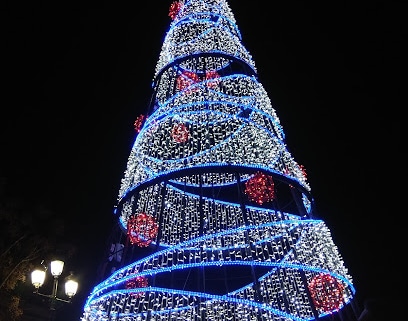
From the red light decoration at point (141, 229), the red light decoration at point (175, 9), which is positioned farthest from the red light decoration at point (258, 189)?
the red light decoration at point (175, 9)

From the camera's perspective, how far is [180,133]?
36.4 feet

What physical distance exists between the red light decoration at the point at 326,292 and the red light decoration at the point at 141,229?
4.07 meters

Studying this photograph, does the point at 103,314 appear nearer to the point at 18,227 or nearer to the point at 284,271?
the point at 284,271

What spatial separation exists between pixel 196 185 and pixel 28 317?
9725 millimetres

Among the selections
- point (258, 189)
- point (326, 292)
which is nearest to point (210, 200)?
point (258, 189)

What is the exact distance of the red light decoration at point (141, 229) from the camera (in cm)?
1023

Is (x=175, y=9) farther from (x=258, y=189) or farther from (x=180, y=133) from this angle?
(x=258, y=189)

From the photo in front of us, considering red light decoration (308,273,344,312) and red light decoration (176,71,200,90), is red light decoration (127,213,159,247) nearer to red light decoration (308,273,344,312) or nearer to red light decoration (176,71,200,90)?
red light decoration (176,71,200,90)

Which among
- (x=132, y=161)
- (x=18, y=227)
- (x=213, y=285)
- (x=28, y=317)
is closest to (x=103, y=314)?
(x=132, y=161)

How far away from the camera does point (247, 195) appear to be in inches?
462

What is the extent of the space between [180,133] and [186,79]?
6.69 ft

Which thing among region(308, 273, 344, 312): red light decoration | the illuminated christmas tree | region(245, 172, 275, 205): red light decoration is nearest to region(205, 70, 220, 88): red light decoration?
the illuminated christmas tree

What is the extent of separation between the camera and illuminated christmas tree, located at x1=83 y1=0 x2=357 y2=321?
8.91m

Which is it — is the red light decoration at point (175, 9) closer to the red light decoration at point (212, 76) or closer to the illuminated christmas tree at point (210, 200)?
the illuminated christmas tree at point (210, 200)
